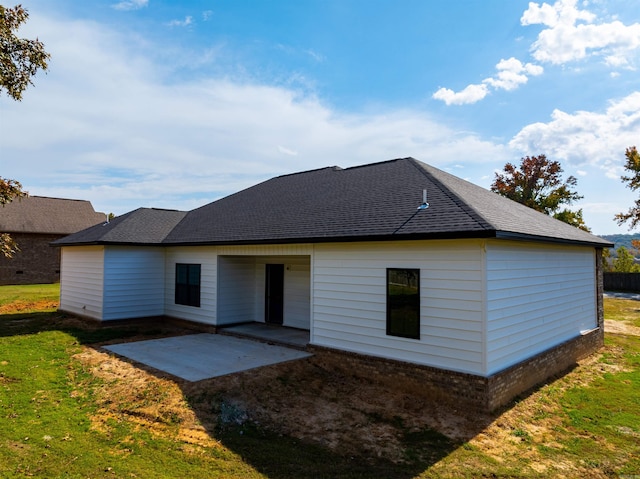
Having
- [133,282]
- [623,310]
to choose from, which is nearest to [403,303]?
[133,282]

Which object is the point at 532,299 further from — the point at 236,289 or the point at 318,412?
the point at 236,289

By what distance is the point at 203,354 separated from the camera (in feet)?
33.8

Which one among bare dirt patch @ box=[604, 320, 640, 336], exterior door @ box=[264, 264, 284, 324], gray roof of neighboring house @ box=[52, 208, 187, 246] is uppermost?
gray roof of neighboring house @ box=[52, 208, 187, 246]

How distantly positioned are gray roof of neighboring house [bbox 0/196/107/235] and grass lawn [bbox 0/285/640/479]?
80.1ft

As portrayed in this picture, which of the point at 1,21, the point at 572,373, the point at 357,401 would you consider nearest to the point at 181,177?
the point at 1,21

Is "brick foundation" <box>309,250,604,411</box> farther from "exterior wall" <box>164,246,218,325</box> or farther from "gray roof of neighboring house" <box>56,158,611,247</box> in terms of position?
"exterior wall" <box>164,246,218,325</box>

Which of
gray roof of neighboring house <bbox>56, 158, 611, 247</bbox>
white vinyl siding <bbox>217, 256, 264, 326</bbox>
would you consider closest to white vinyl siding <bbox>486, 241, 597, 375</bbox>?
gray roof of neighboring house <bbox>56, 158, 611, 247</bbox>

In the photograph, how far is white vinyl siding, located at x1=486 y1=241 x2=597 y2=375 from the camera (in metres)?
7.44

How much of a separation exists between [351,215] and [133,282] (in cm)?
916

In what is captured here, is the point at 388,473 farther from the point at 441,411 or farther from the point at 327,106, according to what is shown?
the point at 327,106

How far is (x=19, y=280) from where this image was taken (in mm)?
28969

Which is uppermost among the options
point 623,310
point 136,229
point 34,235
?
point 34,235

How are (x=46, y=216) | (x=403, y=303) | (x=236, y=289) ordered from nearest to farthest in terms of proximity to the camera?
(x=403, y=303) < (x=236, y=289) < (x=46, y=216)

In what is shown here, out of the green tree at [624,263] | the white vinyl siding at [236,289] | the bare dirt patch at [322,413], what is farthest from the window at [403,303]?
the green tree at [624,263]
